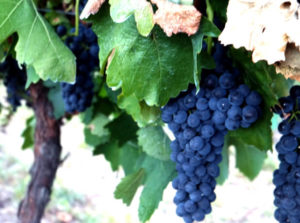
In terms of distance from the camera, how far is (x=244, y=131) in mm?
684

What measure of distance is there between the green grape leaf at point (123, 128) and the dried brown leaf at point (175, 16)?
534 millimetres

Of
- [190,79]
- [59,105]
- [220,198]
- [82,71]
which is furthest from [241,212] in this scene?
[190,79]

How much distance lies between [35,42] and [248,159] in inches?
30.0

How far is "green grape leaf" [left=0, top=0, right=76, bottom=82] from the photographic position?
0.70m

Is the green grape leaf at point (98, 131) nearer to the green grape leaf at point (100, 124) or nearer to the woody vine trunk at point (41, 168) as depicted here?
the green grape leaf at point (100, 124)

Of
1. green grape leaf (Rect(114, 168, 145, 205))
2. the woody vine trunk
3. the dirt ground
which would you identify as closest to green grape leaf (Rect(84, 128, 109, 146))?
the woody vine trunk

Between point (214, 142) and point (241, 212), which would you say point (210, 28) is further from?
point (241, 212)

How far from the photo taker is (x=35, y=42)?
709 millimetres

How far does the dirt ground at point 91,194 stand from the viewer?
3.21 metres

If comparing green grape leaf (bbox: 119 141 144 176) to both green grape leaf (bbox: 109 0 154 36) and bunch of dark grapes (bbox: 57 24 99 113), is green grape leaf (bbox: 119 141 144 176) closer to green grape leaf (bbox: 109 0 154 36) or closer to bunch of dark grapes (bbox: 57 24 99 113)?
bunch of dark grapes (bbox: 57 24 99 113)

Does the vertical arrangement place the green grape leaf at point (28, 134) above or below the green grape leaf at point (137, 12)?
below

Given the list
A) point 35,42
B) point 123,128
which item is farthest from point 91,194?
point 35,42

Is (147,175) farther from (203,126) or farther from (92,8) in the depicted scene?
(92,8)

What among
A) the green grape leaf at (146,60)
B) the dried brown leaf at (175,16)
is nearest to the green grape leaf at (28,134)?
the green grape leaf at (146,60)
